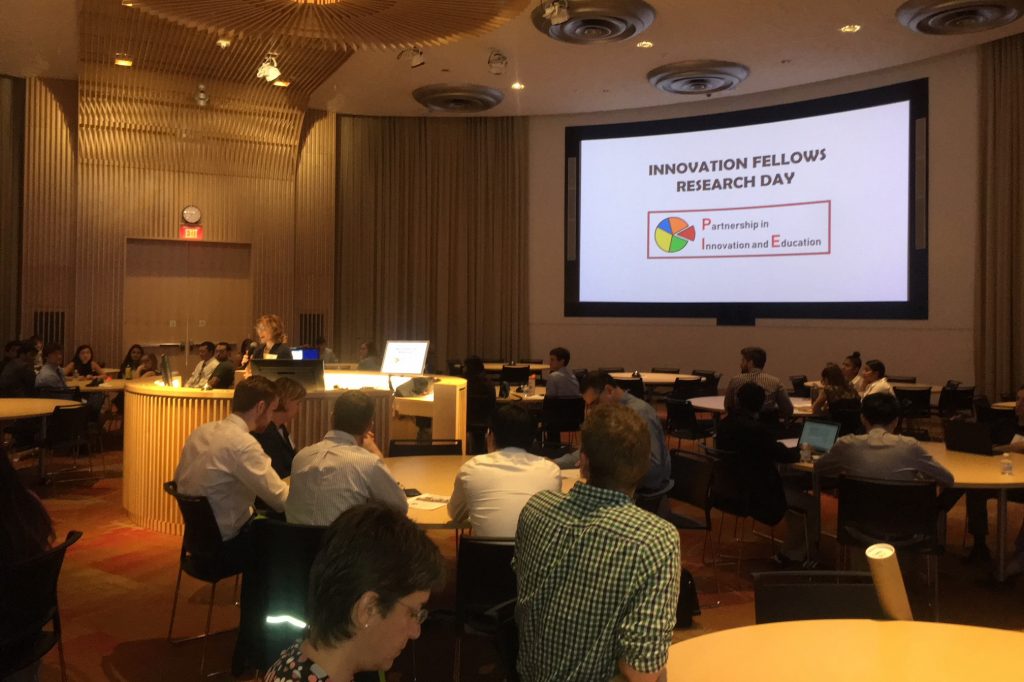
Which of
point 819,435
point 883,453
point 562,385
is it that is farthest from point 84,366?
point 883,453

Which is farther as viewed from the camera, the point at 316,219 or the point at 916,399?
the point at 316,219

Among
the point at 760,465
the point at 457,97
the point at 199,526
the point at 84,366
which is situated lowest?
the point at 199,526

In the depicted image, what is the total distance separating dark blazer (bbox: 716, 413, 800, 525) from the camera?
5336mm

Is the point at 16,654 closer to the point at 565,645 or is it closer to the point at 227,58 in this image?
the point at 565,645

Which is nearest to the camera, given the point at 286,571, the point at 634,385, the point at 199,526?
the point at 286,571

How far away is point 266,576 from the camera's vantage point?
11.1 feet

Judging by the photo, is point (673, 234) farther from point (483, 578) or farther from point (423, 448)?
point (483, 578)

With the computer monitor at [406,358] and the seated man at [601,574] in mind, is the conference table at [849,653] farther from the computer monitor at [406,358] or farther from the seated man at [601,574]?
the computer monitor at [406,358]

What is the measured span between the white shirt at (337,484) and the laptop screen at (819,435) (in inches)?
133

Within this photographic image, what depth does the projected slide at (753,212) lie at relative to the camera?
11.9m

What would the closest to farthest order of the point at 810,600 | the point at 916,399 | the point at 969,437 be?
the point at 810,600, the point at 969,437, the point at 916,399

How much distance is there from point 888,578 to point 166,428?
17.9ft

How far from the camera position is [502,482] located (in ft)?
12.0

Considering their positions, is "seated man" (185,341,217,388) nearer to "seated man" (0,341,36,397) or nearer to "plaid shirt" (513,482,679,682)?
"seated man" (0,341,36,397)
